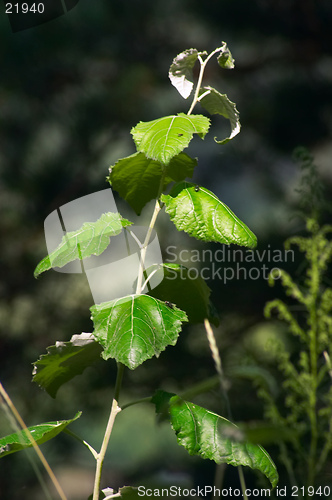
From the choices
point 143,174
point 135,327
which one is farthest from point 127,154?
point 135,327

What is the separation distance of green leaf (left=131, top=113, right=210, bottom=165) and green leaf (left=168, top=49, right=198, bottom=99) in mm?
41

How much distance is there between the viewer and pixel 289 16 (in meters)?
0.96

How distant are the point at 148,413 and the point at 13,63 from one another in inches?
26.7

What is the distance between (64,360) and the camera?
40 cm

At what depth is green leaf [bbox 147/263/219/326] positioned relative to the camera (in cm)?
40

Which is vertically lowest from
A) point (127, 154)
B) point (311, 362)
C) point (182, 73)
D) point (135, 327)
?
point (311, 362)

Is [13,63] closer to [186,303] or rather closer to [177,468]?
[186,303]

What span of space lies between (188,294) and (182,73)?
185 mm

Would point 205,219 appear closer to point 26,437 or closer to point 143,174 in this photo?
point 143,174

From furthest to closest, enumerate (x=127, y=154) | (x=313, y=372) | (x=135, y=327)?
(x=127, y=154) < (x=313, y=372) < (x=135, y=327)

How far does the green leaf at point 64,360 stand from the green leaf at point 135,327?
0.06m

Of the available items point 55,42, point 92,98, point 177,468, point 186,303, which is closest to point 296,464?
point 177,468

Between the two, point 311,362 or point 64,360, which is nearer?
point 64,360

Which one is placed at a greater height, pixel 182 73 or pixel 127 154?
pixel 182 73
